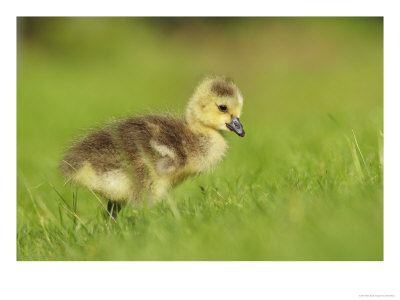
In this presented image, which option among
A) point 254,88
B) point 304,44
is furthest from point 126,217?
point 304,44

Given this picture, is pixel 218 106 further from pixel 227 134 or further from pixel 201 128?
pixel 227 134

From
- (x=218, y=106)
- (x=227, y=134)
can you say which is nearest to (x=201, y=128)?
(x=218, y=106)

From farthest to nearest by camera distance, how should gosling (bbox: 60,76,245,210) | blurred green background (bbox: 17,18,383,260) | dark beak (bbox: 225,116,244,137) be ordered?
dark beak (bbox: 225,116,244,137)
gosling (bbox: 60,76,245,210)
blurred green background (bbox: 17,18,383,260)

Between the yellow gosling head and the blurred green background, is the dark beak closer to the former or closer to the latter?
the yellow gosling head

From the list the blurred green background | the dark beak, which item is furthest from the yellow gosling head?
the blurred green background

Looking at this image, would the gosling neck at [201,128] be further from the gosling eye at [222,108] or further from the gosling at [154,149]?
the gosling eye at [222,108]

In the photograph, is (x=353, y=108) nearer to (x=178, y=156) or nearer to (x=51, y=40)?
(x=178, y=156)
